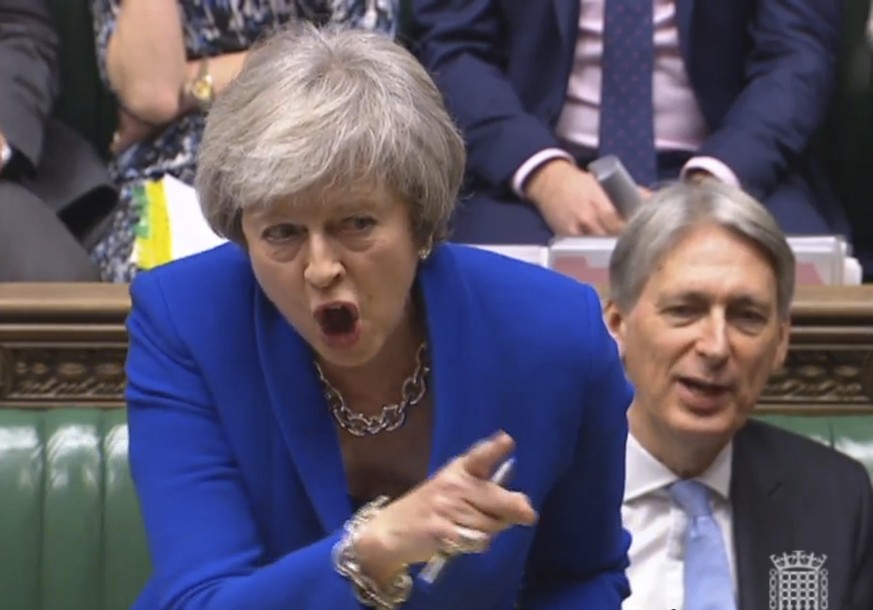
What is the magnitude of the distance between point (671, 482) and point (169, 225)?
80cm

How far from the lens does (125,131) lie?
8.43ft

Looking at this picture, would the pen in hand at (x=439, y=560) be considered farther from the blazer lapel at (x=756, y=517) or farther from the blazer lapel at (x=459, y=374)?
the blazer lapel at (x=756, y=517)

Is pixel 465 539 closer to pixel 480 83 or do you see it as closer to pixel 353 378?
pixel 353 378

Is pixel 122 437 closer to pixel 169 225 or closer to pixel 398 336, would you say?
pixel 169 225

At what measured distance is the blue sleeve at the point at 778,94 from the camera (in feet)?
8.24

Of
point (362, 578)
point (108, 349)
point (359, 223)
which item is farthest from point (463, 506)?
point (108, 349)

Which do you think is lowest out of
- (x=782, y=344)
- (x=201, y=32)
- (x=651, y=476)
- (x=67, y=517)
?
(x=67, y=517)

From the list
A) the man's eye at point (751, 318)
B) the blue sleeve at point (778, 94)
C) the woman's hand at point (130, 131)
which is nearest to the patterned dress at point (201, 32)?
the woman's hand at point (130, 131)

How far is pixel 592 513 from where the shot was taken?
1420mm

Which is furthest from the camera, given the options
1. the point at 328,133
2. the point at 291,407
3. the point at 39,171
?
the point at 39,171

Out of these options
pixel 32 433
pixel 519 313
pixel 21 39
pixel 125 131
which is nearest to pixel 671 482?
pixel 519 313

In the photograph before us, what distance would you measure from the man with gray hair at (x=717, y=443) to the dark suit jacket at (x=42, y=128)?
0.92 meters

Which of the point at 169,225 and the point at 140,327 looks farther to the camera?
the point at 169,225

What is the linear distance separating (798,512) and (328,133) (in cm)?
97
